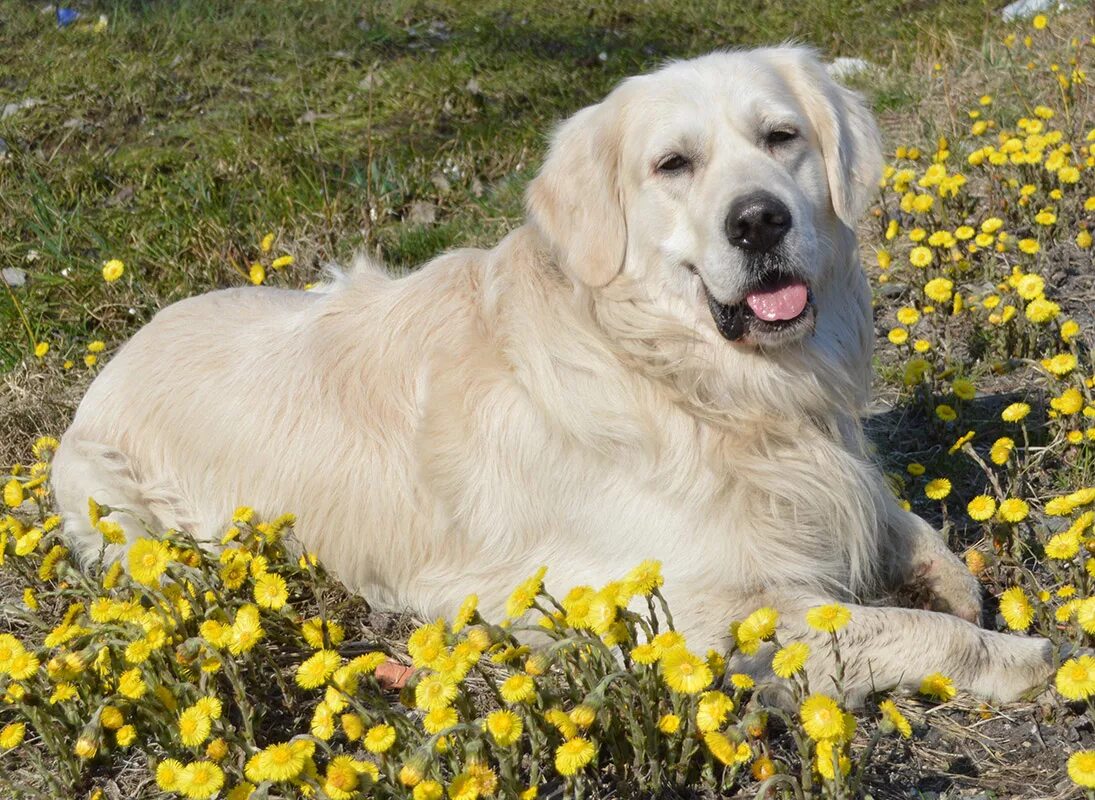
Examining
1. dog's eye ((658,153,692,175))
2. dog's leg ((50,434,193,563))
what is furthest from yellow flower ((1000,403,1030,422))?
dog's leg ((50,434,193,563))

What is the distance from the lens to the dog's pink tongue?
2824 mm

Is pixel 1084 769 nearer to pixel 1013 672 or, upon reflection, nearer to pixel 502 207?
pixel 1013 672

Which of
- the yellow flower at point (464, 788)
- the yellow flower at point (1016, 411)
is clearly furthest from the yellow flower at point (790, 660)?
the yellow flower at point (1016, 411)

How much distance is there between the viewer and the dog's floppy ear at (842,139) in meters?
3.01

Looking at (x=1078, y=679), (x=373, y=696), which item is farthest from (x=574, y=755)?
(x=1078, y=679)

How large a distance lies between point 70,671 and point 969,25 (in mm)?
7777

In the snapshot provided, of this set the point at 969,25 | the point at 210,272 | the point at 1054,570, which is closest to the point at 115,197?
the point at 210,272

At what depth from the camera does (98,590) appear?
2.76 metres

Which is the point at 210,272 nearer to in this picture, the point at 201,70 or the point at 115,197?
the point at 115,197

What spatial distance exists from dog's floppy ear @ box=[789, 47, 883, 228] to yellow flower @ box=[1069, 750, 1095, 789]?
1.59 m

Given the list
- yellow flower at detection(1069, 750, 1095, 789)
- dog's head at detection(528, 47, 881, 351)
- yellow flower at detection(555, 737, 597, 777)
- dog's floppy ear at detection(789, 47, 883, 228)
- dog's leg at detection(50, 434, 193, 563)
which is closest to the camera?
yellow flower at detection(1069, 750, 1095, 789)

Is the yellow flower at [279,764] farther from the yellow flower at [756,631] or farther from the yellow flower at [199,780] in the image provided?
the yellow flower at [756,631]

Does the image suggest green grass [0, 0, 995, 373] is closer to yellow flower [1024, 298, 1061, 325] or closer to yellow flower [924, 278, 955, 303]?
yellow flower [924, 278, 955, 303]

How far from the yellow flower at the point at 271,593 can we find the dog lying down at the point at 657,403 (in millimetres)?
648
